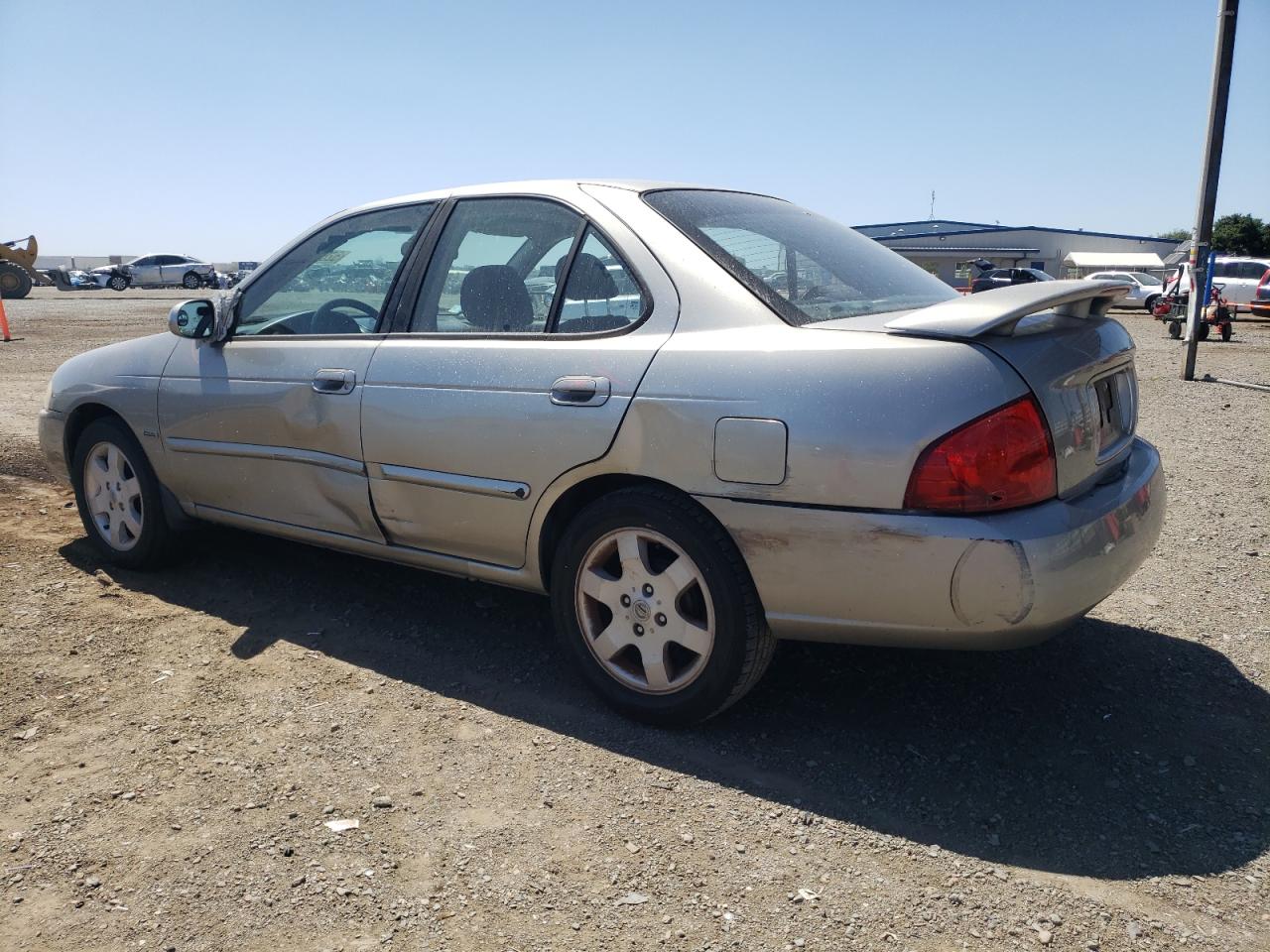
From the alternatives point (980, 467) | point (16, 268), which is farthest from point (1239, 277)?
point (16, 268)

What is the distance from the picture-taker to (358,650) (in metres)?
3.79

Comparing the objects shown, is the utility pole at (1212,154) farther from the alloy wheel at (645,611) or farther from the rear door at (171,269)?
the rear door at (171,269)

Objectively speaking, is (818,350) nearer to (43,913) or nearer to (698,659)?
(698,659)

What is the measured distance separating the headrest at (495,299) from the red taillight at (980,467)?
56.6 inches

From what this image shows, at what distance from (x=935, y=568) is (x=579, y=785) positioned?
113cm

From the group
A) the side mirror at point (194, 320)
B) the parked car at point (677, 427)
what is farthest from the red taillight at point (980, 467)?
the side mirror at point (194, 320)

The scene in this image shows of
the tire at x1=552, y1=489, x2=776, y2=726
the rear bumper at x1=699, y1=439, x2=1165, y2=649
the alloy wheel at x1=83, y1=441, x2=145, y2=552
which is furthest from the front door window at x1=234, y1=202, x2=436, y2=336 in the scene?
the rear bumper at x1=699, y1=439, x2=1165, y2=649

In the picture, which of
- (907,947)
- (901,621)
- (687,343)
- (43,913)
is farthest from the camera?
(687,343)

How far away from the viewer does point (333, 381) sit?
12.2 ft

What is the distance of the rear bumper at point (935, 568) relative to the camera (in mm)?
2529

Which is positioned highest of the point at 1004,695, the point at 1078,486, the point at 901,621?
the point at 1078,486

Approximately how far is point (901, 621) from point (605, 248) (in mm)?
1482

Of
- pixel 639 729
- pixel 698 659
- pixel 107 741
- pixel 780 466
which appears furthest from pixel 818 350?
pixel 107 741

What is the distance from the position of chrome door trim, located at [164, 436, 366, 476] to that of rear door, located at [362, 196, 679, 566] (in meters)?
0.14
